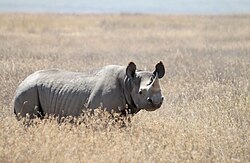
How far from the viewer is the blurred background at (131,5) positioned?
109562 millimetres

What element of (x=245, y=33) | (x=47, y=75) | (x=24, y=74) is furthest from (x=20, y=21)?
(x=47, y=75)

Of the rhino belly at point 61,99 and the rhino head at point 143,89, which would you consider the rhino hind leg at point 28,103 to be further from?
the rhino head at point 143,89

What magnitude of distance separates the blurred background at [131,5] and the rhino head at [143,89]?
96558 millimetres

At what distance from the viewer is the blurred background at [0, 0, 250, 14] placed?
359 feet

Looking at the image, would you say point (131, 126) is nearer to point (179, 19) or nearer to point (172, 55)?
point (172, 55)

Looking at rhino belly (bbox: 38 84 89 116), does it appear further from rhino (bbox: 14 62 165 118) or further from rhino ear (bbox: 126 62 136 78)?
rhino ear (bbox: 126 62 136 78)

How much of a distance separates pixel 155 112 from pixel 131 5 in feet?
403

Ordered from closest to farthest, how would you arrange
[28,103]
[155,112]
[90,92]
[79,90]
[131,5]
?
[90,92] < [79,90] < [28,103] < [155,112] < [131,5]

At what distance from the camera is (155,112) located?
10.5 meters

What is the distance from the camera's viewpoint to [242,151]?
7.57 metres

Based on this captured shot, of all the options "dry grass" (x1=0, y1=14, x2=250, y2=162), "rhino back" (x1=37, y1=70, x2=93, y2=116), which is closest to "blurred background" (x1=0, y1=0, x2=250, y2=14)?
"dry grass" (x1=0, y1=14, x2=250, y2=162)

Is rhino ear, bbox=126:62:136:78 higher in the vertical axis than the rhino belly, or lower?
higher

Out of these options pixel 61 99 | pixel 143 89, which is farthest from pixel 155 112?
pixel 143 89

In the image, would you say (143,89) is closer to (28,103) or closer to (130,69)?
(130,69)
